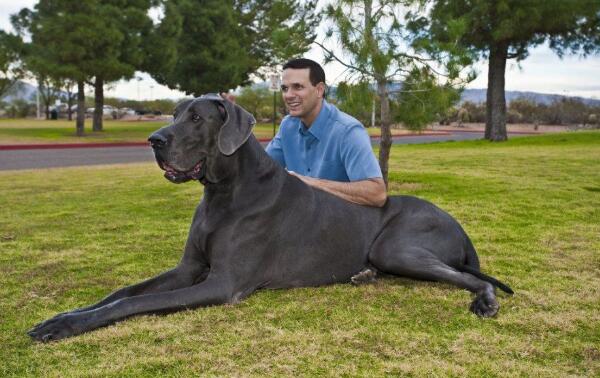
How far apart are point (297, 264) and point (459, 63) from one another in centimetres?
605

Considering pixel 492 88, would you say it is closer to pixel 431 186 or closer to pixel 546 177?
pixel 546 177

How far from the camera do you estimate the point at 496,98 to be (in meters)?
26.1

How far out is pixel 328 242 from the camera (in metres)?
4.04

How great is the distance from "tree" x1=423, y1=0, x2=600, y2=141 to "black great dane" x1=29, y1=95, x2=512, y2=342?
16137 millimetres

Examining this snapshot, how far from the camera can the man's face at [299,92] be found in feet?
14.9

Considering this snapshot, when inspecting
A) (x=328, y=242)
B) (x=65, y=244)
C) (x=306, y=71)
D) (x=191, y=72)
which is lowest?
(x=65, y=244)

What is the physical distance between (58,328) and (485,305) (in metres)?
2.38

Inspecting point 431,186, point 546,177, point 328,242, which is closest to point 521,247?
point 328,242

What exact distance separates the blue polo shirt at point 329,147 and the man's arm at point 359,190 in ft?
0.34

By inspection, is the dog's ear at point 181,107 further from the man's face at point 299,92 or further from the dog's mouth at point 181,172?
the man's face at point 299,92

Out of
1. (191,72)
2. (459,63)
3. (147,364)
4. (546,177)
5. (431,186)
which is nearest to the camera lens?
(147,364)

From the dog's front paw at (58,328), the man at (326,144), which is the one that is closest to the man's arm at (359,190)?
the man at (326,144)

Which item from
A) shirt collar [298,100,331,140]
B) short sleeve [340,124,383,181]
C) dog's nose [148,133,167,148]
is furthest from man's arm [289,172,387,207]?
dog's nose [148,133,167,148]

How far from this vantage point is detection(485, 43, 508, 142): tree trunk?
25438mm
